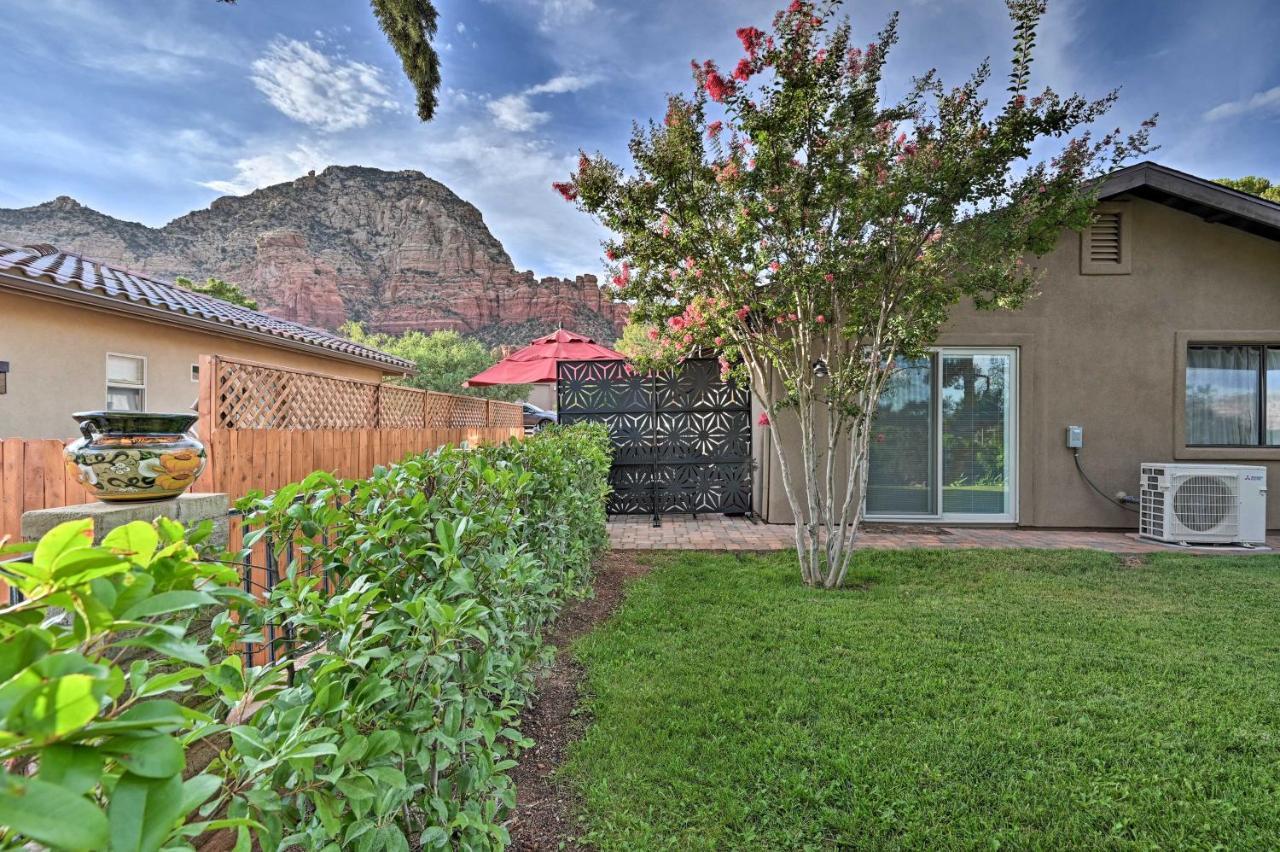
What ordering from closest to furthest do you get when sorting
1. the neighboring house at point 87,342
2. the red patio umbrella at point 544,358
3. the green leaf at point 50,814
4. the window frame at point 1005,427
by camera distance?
the green leaf at point 50,814
the neighboring house at point 87,342
the window frame at point 1005,427
the red patio umbrella at point 544,358

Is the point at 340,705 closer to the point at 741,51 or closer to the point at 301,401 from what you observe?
the point at 741,51

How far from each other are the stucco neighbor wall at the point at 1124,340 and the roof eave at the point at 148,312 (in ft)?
33.9

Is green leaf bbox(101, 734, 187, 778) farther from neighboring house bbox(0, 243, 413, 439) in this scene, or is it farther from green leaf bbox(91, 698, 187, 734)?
neighboring house bbox(0, 243, 413, 439)

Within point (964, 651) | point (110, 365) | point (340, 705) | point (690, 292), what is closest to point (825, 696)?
point (964, 651)

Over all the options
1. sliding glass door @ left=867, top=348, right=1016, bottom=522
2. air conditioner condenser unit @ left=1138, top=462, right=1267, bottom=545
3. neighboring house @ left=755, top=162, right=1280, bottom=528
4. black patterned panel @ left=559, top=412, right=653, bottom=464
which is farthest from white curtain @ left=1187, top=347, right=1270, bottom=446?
black patterned panel @ left=559, top=412, right=653, bottom=464

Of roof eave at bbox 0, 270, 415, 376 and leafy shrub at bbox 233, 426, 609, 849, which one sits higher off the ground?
roof eave at bbox 0, 270, 415, 376

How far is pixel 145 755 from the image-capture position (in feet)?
1.55

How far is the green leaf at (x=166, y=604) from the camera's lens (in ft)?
1.77

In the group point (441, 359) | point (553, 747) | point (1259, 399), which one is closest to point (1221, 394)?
point (1259, 399)

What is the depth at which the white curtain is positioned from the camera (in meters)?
7.11

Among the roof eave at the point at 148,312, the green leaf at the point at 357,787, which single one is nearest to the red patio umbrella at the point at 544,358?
the roof eave at the point at 148,312

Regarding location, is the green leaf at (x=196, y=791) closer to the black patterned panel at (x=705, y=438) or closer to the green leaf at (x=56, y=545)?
the green leaf at (x=56, y=545)

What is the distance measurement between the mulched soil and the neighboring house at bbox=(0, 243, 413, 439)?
697 cm

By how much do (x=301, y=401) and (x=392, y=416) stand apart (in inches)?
90.2
